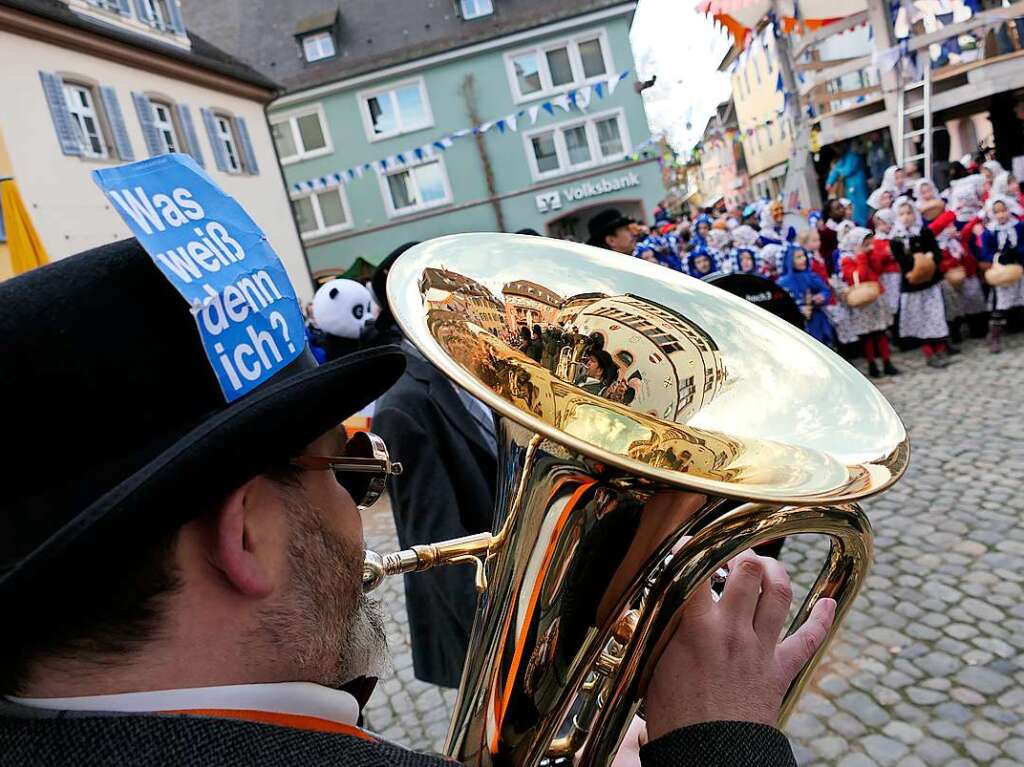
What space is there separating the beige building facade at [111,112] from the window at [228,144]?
23 mm

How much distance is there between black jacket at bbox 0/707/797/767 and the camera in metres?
0.69

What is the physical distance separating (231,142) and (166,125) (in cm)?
210

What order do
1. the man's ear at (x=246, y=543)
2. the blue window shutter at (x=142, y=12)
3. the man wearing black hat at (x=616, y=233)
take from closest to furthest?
the man's ear at (x=246, y=543) < the man wearing black hat at (x=616, y=233) < the blue window shutter at (x=142, y=12)

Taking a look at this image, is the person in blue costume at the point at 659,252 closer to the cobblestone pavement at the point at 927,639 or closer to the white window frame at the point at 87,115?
the cobblestone pavement at the point at 927,639

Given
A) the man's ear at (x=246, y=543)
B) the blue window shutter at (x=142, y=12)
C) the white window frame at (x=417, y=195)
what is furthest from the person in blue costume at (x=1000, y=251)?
the white window frame at (x=417, y=195)

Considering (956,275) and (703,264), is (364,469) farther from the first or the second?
(703,264)

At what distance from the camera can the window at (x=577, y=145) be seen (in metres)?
23.0

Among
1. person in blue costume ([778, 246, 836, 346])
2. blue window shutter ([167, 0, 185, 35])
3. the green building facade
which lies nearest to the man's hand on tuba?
person in blue costume ([778, 246, 836, 346])

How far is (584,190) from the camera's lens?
23422 millimetres

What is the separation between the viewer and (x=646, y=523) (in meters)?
1.14

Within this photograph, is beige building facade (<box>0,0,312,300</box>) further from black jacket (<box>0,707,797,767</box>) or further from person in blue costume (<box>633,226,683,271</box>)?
black jacket (<box>0,707,797,767</box>)

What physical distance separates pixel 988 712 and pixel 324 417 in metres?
2.63

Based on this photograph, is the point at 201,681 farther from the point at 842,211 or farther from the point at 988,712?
the point at 842,211

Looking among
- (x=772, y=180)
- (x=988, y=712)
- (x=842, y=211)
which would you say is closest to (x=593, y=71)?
(x=772, y=180)
